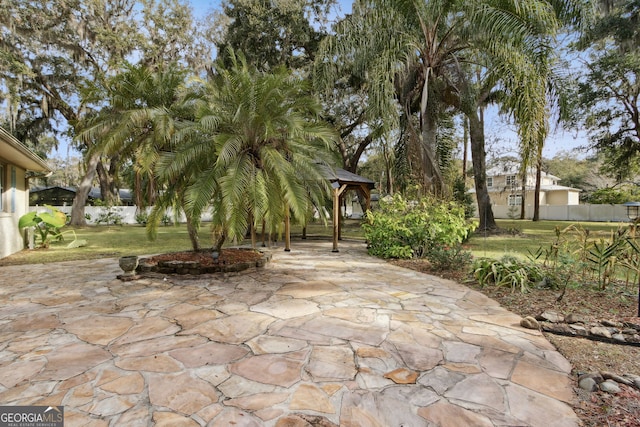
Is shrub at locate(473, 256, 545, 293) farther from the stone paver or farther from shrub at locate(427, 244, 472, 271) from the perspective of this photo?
shrub at locate(427, 244, 472, 271)

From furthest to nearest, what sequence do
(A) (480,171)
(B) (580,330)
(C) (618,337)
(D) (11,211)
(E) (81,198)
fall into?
(E) (81,198) → (A) (480,171) → (D) (11,211) → (B) (580,330) → (C) (618,337)

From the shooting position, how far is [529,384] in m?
2.44

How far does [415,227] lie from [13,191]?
36.0 feet

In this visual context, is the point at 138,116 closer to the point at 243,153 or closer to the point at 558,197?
the point at 243,153

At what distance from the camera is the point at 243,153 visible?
235 inches

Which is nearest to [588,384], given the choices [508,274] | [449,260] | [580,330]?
[580,330]

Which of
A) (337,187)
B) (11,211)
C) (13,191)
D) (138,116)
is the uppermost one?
(138,116)

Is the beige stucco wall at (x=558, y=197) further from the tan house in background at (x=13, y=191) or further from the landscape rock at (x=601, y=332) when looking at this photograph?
the tan house in background at (x=13, y=191)

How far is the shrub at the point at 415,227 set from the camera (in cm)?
734

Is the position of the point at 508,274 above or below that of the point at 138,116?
below

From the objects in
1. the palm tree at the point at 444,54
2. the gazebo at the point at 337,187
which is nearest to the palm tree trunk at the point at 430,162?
the palm tree at the point at 444,54

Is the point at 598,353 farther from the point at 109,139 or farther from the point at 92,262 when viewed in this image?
the point at 92,262

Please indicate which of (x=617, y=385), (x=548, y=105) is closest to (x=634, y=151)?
(x=548, y=105)

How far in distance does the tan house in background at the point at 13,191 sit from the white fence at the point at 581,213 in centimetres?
2787
